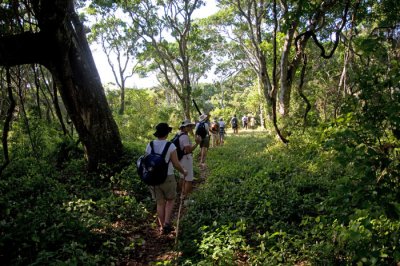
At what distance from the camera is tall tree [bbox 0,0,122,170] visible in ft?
21.8

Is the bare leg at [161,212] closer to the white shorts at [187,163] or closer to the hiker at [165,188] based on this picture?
the hiker at [165,188]

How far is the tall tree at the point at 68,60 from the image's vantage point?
261 inches

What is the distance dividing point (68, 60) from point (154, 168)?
4243 millimetres

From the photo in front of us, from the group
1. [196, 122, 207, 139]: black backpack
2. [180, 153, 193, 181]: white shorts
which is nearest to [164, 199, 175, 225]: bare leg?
[180, 153, 193, 181]: white shorts

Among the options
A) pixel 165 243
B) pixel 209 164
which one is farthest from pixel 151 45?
pixel 165 243

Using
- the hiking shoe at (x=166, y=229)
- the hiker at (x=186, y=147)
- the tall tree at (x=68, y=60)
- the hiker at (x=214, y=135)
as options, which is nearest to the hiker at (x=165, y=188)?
the hiking shoe at (x=166, y=229)

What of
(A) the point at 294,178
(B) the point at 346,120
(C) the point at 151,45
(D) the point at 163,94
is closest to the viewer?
(B) the point at 346,120

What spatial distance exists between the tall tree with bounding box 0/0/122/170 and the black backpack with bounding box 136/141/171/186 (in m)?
3.28

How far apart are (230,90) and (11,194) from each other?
4506 cm

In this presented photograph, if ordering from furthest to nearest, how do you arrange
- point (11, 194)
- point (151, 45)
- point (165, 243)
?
point (151, 45) < point (11, 194) < point (165, 243)

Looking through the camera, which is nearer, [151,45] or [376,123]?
[376,123]

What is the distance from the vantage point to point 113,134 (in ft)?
29.7

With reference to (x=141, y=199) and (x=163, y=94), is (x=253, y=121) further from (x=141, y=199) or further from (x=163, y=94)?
(x=141, y=199)

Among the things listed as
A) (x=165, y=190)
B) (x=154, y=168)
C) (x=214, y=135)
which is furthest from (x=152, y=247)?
(x=214, y=135)
